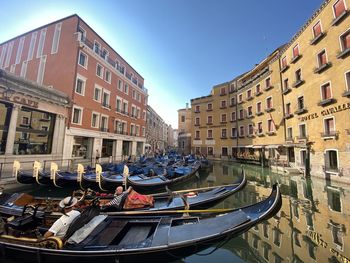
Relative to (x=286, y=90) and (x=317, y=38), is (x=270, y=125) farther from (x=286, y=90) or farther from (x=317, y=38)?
(x=317, y=38)

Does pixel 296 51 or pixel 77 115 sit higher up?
pixel 296 51

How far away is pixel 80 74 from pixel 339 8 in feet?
60.3

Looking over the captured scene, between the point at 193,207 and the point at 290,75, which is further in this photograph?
the point at 290,75

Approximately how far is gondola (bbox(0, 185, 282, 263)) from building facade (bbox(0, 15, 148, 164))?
1199 cm

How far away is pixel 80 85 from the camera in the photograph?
16.0 metres

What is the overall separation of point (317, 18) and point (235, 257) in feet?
54.3

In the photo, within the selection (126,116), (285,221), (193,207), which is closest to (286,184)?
(285,221)

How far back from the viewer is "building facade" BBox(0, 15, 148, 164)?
15312 mm

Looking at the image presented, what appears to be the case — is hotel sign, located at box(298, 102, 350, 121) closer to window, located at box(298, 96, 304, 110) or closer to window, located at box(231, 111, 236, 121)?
window, located at box(298, 96, 304, 110)

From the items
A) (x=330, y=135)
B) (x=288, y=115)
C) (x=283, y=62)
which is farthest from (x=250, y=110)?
(x=330, y=135)

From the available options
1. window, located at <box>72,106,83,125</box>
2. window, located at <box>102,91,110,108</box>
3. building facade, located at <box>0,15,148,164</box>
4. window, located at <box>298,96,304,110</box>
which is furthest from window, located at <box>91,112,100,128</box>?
window, located at <box>298,96,304,110</box>

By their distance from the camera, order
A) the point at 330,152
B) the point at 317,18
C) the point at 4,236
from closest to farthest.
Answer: the point at 4,236
the point at 330,152
the point at 317,18

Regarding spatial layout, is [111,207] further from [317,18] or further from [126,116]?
[126,116]

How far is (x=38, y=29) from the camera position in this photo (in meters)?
17.7
